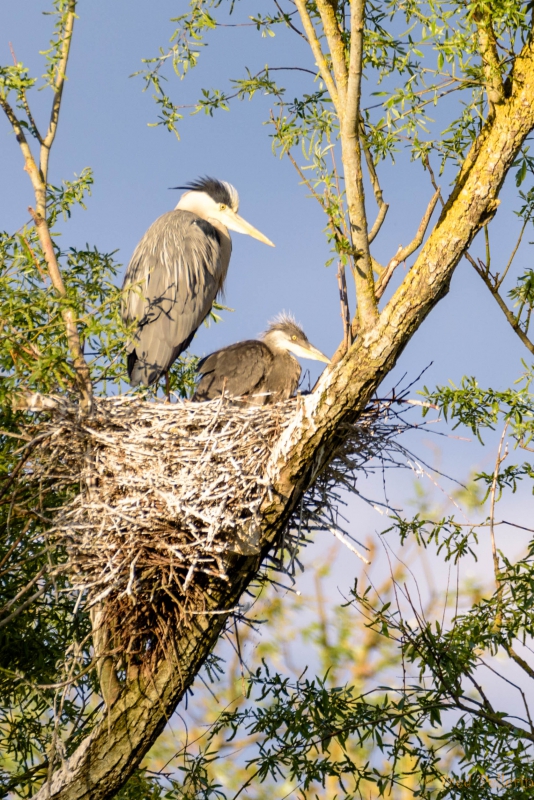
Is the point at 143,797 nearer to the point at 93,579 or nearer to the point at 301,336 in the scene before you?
the point at 93,579

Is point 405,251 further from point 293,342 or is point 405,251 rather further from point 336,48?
point 293,342

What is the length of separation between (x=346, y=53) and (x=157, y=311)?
2238 millimetres

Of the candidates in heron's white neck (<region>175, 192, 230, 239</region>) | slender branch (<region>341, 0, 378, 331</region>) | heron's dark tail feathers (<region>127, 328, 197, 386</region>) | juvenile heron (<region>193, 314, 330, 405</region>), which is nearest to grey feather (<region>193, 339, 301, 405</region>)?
juvenile heron (<region>193, 314, 330, 405</region>)

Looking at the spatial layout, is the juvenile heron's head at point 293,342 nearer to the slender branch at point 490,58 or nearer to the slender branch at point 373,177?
the slender branch at point 373,177

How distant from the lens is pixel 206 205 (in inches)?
279

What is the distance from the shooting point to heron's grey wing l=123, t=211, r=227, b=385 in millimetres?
5785

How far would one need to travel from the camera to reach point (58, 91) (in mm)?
4664

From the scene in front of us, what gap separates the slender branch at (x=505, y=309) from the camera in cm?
555

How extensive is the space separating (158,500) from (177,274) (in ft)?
8.44

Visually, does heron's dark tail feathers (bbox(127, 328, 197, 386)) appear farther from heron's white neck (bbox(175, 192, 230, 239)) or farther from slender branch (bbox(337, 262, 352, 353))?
slender branch (bbox(337, 262, 352, 353))

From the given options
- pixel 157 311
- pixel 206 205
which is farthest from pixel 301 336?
pixel 206 205

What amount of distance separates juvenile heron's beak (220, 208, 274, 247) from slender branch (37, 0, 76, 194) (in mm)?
2430

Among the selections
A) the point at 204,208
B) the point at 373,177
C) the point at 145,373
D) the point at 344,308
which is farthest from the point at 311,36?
the point at 204,208

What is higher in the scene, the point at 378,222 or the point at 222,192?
the point at 222,192
